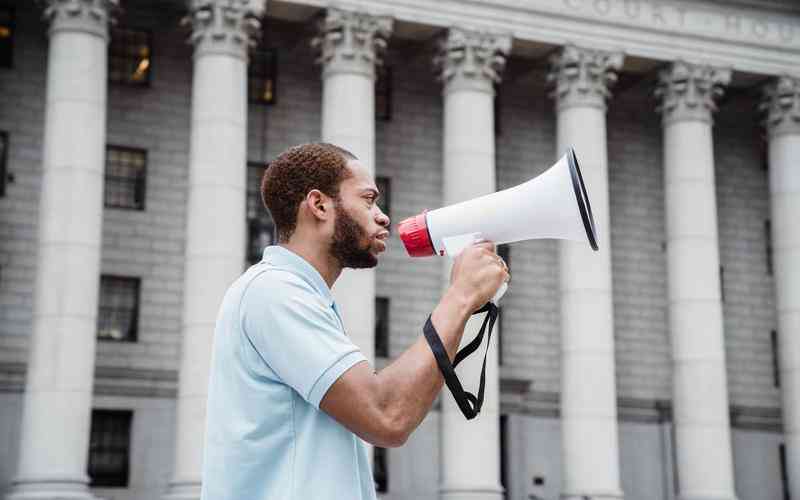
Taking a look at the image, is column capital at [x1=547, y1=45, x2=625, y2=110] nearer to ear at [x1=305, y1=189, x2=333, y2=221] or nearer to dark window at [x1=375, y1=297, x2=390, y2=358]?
dark window at [x1=375, y1=297, x2=390, y2=358]

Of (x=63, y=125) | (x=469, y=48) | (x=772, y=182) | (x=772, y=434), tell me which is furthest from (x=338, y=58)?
(x=772, y=434)

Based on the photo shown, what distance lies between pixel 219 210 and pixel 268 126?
6353mm

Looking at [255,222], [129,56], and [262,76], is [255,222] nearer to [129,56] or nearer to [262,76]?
[262,76]

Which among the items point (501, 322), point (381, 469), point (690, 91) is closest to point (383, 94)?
point (501, 322)

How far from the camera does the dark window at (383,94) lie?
3644cm

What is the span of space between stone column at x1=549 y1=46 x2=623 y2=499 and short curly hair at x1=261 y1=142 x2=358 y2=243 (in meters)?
28.5

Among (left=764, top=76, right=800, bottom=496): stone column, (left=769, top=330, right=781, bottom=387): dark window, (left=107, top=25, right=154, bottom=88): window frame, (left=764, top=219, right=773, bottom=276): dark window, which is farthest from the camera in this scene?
(left=764, top=219, right=773, bottom=276): dark window

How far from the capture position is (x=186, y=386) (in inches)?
1125

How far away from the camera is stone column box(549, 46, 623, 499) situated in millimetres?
32219

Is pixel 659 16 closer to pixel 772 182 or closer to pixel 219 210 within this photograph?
pixel 772 182

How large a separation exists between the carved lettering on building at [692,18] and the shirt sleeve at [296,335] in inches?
1267

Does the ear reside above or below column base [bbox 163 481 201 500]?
above

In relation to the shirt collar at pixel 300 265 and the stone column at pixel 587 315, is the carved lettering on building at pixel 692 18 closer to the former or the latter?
the stone column at pixel 587 315

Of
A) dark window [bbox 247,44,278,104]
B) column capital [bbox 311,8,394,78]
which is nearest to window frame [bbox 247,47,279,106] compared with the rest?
dark window [bbox 247,44,278,104]
